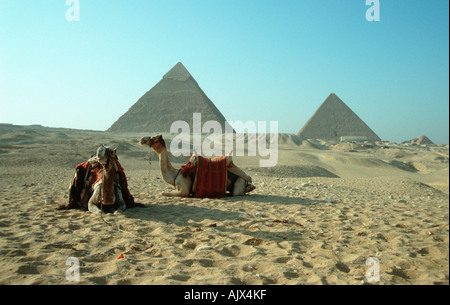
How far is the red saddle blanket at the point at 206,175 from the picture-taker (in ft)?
17.8

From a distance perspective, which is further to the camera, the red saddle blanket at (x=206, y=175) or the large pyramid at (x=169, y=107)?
the large pyramid at (x=169, y=107)

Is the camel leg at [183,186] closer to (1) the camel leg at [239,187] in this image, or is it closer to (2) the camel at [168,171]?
(2) the camel at [168,171]

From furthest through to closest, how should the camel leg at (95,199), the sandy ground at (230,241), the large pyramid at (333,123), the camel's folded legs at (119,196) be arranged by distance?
the large pyramid at (333,123) < the camel's folded legs at (119,196) < the camel leg at (95,199) < the sandy ground at (230,241)

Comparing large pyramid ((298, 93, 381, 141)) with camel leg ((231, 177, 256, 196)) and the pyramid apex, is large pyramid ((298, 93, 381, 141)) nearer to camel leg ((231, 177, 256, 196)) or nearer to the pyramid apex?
the pyramid apex

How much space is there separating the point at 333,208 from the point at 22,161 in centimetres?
1186

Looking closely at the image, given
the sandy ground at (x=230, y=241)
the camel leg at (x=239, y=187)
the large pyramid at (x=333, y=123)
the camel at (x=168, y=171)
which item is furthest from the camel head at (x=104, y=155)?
the large pyramid at (x=333, y=123)

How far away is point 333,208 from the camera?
4711 millimetres

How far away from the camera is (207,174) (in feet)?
18.0

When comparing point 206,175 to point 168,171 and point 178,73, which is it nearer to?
point 168,171

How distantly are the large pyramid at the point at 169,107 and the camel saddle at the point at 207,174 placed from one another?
69.6m

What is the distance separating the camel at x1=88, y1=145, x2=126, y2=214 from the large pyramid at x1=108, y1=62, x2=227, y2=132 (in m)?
70.6

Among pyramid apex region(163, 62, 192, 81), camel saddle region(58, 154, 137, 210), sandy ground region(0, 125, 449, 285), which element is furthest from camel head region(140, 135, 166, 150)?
pyramid apex region(163, 62, 192, 81)

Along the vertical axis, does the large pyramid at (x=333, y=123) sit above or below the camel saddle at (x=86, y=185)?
above

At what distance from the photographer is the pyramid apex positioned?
86.4m
